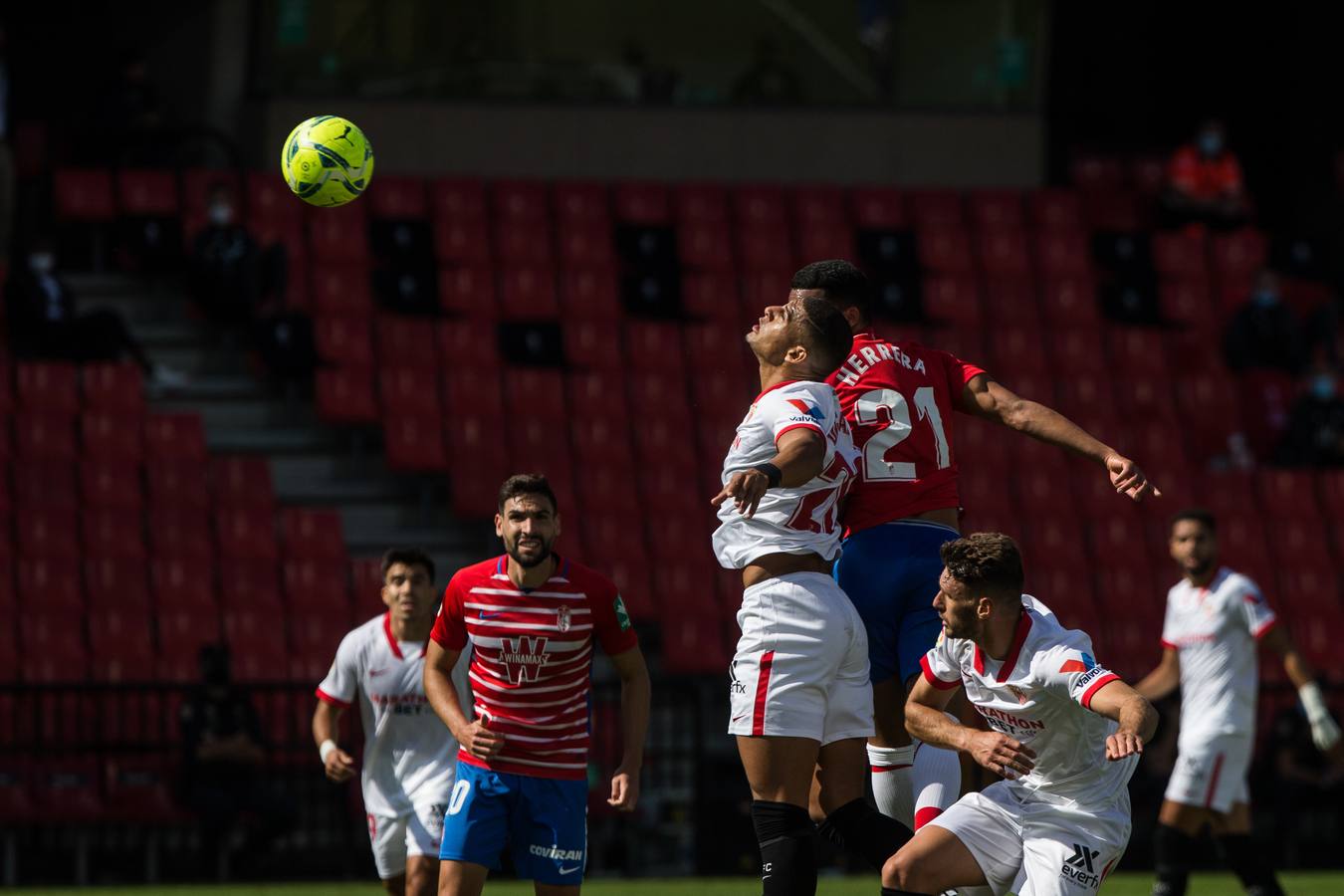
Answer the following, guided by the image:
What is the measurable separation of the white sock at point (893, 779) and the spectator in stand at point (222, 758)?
6.46 meters

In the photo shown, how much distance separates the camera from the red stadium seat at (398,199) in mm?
18203

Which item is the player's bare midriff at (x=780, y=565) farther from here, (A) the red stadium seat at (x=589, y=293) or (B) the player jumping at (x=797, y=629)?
(A) the red stadium seat at (x=589, y=293)

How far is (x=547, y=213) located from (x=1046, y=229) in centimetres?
476

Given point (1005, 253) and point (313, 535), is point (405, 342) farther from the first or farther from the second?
point (1005, 253)

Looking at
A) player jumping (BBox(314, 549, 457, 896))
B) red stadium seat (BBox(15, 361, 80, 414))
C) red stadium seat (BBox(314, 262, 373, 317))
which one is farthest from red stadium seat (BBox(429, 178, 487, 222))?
player jumping (BBox(314, 549, 457, 896))

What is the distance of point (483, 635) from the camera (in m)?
7.30

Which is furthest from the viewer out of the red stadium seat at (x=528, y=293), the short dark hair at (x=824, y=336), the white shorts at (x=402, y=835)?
the red stadium seat at (x=528, y=293)

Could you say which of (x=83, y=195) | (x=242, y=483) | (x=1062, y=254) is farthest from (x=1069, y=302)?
(x=83, y=195)

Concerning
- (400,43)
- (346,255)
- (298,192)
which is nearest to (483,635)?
(298,192)

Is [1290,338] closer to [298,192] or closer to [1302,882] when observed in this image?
[1302,882]

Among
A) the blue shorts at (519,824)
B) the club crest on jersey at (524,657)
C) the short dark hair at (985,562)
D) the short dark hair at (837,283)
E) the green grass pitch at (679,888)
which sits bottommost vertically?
the green grass pitch at (679,888)

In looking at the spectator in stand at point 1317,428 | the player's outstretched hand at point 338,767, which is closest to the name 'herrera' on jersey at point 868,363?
the player's outstretched hand at point 338,767

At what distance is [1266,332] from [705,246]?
16.8ft

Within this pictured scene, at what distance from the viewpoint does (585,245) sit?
18453 millimetres
